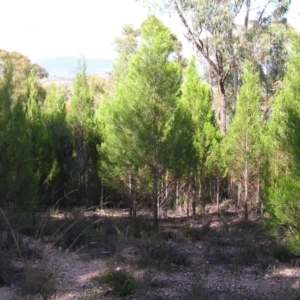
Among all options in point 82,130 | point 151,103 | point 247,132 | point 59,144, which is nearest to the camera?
point 151,103

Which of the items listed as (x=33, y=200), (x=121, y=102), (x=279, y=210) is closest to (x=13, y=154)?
(x=33, y=200)

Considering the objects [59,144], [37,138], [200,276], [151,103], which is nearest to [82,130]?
[59,144]

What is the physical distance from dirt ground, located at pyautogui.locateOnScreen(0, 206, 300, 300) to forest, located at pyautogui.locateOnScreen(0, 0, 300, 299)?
0.19 m

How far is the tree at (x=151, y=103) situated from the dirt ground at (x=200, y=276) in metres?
2.49

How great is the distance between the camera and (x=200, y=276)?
25.4ft

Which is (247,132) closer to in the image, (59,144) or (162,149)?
(162,149)

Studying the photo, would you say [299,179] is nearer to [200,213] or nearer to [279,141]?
[279,141]

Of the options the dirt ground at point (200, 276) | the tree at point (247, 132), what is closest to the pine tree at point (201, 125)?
the tree at point (247, 132)

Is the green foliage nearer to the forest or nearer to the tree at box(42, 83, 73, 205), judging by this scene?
the forest

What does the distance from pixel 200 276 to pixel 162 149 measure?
16.5 feet

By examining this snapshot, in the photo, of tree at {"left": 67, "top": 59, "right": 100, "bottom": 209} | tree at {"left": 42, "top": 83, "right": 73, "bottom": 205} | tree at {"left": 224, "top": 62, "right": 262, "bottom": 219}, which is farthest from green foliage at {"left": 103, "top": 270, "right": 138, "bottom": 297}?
tree at {"left": 67, "top": 59, "right": 100, "bottom": 209}

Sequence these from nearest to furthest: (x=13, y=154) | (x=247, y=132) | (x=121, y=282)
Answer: (x=121, y=282) → (x=13, y=154) → (x=247, y=132)

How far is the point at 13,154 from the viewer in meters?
10.6

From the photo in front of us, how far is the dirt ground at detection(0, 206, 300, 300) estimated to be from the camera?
23.4 feet
